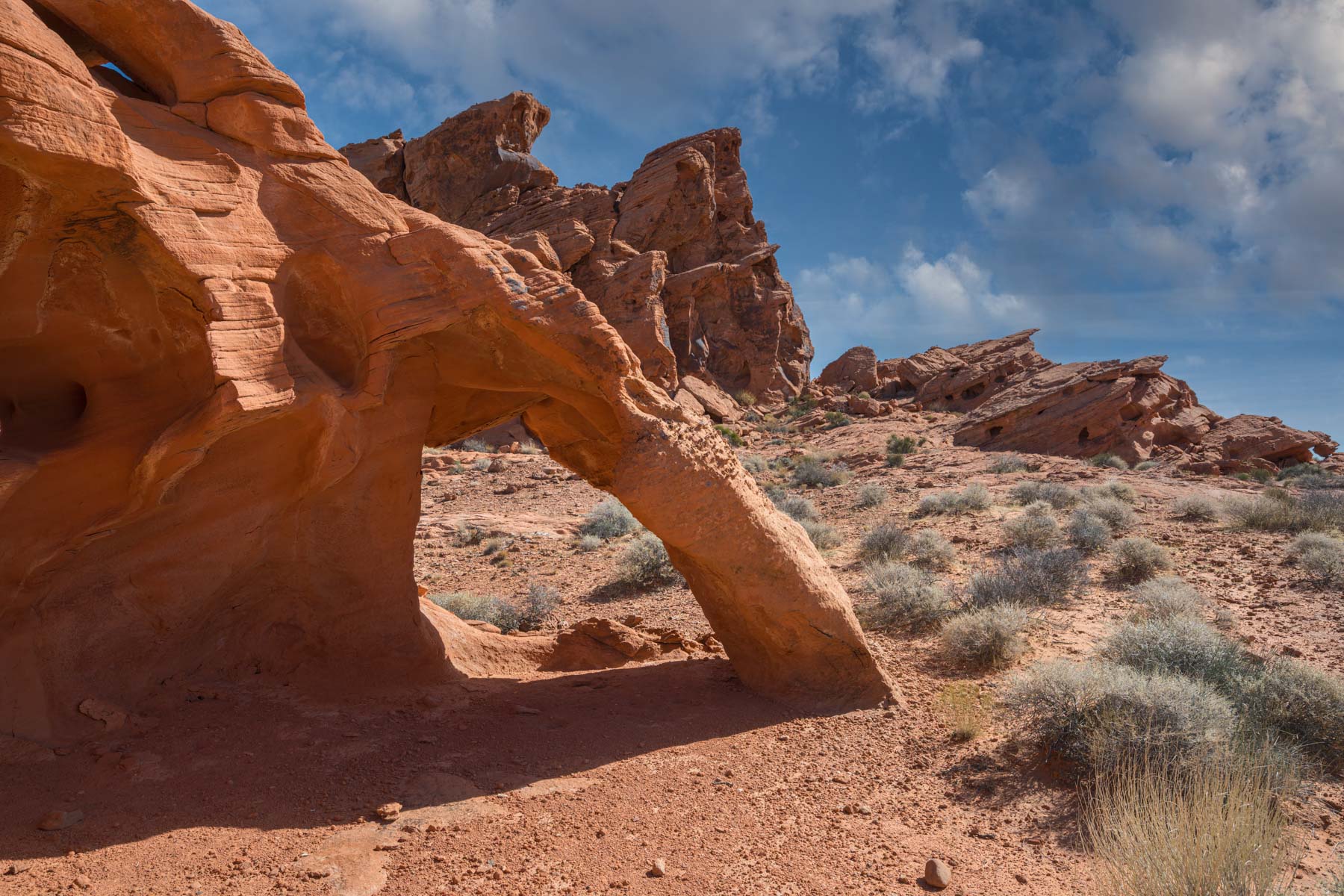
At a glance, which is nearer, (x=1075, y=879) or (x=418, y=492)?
(x=1075, y=879)

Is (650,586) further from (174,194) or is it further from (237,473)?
(174,194)

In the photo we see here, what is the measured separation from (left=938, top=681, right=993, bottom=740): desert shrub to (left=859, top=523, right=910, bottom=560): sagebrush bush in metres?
4.41

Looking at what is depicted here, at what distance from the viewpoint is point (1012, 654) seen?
21.5ft

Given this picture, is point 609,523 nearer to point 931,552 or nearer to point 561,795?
point 931,552

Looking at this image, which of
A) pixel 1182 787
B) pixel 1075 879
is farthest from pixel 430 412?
pixel 1182 787

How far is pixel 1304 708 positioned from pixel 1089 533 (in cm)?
594

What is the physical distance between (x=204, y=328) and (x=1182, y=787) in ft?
19.9

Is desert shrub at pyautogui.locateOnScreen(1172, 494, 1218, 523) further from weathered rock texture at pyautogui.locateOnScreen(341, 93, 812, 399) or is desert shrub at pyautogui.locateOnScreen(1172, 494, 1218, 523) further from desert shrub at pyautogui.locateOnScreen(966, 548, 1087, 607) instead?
weathered rock texture at pyautogui.locateOnScreen(341, 93, 812, 399)

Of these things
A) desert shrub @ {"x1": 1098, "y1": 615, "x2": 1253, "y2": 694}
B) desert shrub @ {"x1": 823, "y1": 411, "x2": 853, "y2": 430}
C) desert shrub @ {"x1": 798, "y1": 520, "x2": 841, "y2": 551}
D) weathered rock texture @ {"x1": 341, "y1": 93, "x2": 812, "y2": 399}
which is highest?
weathered rock texture @ {"x1": 341, "y1": 93, "x2": 812, "y2": 399}

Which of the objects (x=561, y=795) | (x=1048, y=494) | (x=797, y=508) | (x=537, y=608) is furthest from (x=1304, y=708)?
(x=1048, y=494)

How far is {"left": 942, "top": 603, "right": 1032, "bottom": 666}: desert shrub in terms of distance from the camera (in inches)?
257

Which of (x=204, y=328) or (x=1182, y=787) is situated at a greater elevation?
(x=204, y=328)

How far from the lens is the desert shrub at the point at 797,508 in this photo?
549 inches

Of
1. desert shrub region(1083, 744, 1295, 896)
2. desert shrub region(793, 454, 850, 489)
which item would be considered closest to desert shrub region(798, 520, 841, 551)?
desert shrub region(793, 454, 850, 489)
